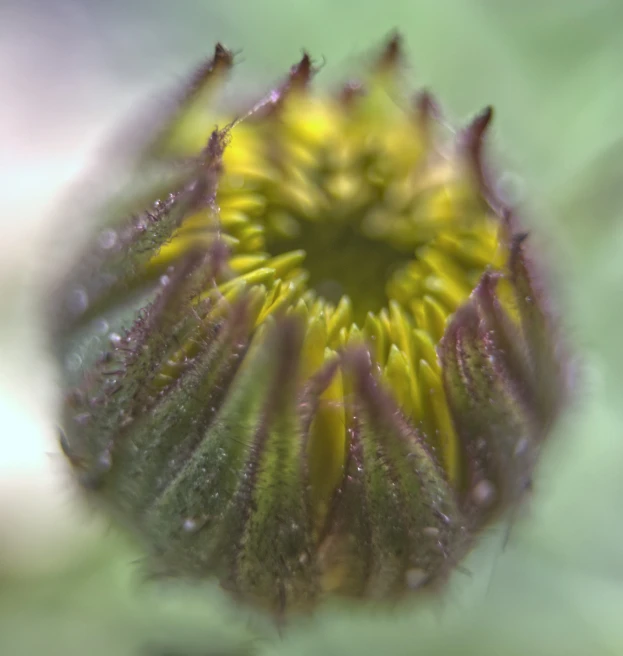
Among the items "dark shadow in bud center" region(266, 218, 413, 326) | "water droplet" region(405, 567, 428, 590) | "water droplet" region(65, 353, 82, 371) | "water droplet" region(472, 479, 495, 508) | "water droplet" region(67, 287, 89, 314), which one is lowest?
"water droplet" region(405, 567, 428, 590)

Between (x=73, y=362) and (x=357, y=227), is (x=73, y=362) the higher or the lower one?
the lower one

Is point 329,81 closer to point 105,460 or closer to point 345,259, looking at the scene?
point 345,259

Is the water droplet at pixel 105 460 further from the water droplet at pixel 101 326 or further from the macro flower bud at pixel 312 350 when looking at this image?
the water droplet at pixel 101 326

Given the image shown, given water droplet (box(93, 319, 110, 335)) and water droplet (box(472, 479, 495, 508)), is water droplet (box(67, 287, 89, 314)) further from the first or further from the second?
water droplet (box(472, 479, 495, 508))

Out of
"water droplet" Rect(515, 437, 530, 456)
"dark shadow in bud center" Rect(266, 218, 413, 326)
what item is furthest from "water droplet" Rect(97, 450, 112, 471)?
"water droplet" Rect(515, 437, 530, 456)

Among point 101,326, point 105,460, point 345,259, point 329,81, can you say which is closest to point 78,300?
point 101,326

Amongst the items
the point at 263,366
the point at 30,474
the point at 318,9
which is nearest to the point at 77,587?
the point at 30,474
